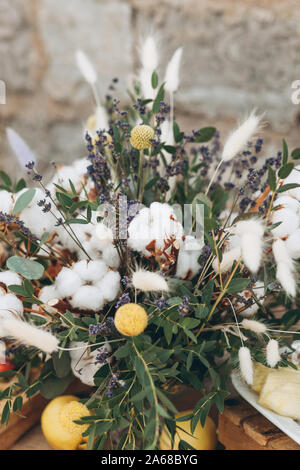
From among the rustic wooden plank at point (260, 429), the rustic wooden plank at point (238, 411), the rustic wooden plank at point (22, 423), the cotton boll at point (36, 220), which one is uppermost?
the cotton boll at point (36, 220)

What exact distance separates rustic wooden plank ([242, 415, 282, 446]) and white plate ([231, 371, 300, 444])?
0.03 metres

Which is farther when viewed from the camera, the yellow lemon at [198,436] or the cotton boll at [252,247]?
the yellow lemon at [198,436]

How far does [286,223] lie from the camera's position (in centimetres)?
50

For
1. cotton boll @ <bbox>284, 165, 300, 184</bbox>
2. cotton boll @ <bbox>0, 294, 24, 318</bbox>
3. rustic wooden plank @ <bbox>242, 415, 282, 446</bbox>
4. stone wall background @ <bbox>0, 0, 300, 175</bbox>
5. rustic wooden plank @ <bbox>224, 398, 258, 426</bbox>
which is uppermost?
stone wall background @ <bbox>0, 0, 300, 175</bbox>

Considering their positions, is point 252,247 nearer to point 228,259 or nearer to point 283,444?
point 228,259

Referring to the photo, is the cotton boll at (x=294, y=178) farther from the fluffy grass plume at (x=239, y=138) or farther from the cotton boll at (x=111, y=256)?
the cotton boll at (x=111, y=256)

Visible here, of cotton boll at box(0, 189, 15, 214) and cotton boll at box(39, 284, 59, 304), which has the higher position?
cotton boll at box(0, 189, 15, 214)

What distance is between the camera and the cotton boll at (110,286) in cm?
49

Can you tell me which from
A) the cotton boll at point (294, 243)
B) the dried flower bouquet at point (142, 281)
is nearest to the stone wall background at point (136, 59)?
the dried flower bouquet at point (142, 281)

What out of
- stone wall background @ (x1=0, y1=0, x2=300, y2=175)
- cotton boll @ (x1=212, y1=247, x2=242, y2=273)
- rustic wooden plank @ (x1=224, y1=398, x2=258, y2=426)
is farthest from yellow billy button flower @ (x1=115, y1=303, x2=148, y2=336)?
stone wall background @ (x1=0, y1=0, x2=300, y2=175)

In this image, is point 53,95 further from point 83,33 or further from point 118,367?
point 118,367

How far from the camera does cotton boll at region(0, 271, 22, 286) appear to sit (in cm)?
51

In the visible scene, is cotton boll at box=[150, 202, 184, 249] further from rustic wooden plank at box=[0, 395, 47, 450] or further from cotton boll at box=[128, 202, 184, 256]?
rustic wooden plank at box=[0, 395, 47, 450]

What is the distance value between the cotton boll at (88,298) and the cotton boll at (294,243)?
22 centimetres
